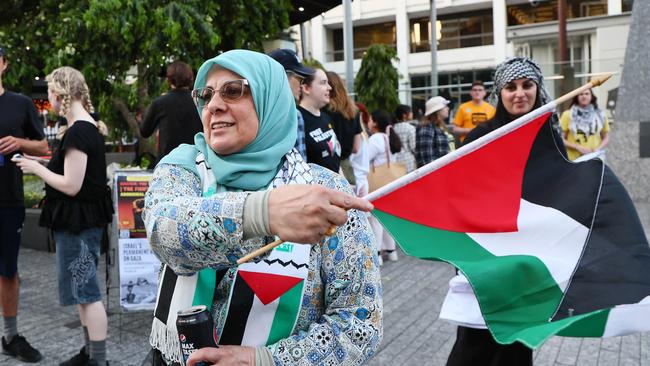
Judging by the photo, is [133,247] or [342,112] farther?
[342,112]

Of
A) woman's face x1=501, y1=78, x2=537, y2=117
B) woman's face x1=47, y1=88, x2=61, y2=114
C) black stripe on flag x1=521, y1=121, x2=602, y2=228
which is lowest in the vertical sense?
black stripe on flag x1=521, y1=121, x2=602, y2=228

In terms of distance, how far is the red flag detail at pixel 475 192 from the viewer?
2133 millimetres

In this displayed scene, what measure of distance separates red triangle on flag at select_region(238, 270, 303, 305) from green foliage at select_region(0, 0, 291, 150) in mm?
7217

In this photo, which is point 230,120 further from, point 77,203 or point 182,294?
point 77,203

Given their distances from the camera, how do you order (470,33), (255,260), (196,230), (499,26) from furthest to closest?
(470,33) → (499,26) → (255,260) → (196,230)

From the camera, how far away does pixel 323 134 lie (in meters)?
4.94

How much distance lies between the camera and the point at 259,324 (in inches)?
68.7

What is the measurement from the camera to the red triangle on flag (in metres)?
1.73

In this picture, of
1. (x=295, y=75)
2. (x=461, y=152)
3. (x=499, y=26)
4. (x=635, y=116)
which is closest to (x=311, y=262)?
(x=461, y=152)

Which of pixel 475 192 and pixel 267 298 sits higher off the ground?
pixel 475 192

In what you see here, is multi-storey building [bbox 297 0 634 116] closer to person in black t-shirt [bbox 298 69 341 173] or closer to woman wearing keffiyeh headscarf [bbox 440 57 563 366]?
person in black t-shirt [bbox 298 69 341 173]

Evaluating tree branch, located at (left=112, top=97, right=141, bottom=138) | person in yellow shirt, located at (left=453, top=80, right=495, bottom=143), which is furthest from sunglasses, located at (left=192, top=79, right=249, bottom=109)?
tree branch, located at (left=112, top=97, right=141, bottom=138)

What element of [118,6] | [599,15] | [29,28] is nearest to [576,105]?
[118,6]

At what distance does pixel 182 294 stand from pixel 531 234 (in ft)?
4.64
